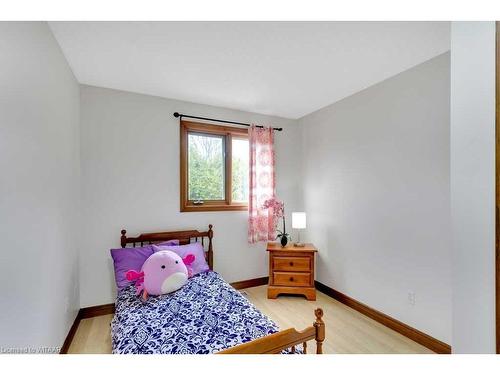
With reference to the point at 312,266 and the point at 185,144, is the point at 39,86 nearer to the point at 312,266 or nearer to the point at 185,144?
the point at 185,144

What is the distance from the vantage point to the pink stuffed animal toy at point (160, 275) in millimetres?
2043

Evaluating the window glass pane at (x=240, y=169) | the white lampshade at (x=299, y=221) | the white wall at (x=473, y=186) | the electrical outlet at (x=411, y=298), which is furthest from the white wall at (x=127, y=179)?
the white wall at (x=473, y=186)

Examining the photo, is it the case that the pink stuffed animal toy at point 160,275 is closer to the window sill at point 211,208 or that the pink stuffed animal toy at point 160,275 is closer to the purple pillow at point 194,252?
the purple pillow at point 194,252

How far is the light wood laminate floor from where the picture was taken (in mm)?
2001

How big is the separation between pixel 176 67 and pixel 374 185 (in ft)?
7.49

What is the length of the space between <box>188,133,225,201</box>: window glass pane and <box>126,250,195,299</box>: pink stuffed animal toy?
1.02m

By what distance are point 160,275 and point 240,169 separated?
1759 millimetres

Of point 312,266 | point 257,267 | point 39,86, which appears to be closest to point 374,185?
point 312,266

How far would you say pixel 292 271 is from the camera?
3.00 metres

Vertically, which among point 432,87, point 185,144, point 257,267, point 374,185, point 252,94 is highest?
point 252,94

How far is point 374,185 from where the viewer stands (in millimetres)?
2506

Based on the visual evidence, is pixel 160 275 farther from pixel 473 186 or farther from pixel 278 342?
pixel 473 186

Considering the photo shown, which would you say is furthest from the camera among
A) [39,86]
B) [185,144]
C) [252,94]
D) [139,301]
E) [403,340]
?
[185,144]

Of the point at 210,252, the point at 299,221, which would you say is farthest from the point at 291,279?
the point at 210,252
